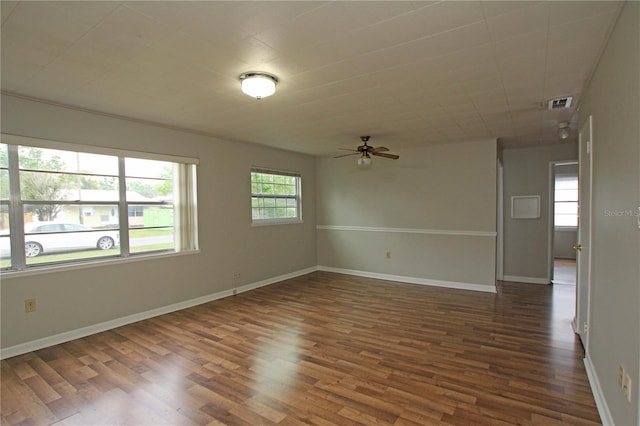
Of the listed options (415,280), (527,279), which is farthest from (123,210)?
(527,279)

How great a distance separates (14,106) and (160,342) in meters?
2.65

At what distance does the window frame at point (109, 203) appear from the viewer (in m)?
3.04

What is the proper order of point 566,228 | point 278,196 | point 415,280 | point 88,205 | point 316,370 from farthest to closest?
point 566,228, point 278,196, point 415,280, point 88,205, point 316,370

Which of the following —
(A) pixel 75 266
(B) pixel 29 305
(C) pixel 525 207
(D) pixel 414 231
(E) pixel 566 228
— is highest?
(C) pixel 525 207

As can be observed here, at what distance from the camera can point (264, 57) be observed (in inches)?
88.7

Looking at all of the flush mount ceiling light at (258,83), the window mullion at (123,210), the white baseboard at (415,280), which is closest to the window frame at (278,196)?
the white baseboard at (415,280)

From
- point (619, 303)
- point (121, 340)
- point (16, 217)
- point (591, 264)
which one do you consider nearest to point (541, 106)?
point (591, 264)

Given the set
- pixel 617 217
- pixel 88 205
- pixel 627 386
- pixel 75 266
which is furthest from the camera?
pixel 88 205

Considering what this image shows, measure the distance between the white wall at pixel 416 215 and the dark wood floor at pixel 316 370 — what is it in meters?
1.26

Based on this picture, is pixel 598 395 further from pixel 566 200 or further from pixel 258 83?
pixel 566 200

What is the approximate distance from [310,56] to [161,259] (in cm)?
328

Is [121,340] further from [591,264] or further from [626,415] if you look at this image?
[591,264]

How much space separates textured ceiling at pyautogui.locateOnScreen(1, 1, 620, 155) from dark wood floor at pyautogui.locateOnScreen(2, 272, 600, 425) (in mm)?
2427

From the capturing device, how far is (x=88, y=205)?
3.55 meters
